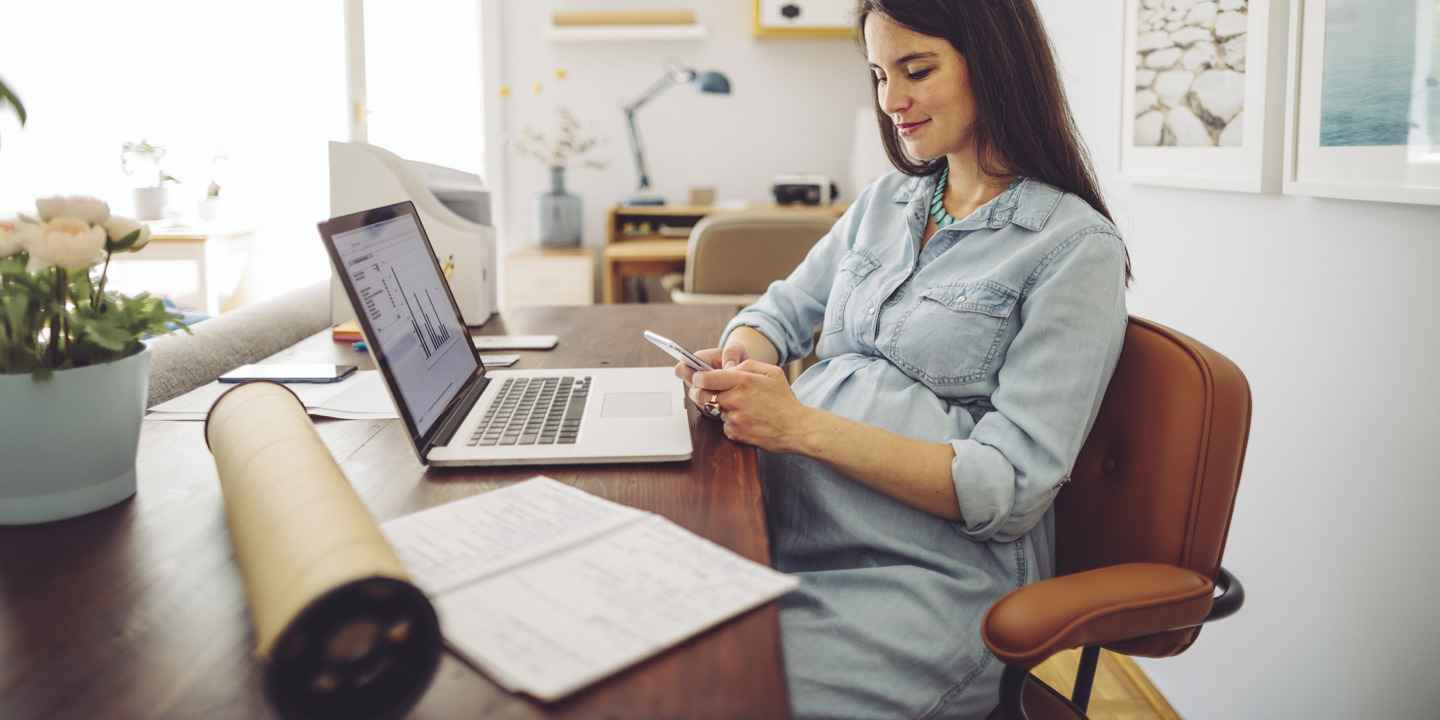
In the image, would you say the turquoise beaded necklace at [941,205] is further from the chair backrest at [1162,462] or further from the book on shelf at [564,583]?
the book on shelf at [564,583]

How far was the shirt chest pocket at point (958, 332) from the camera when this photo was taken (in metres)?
0.99

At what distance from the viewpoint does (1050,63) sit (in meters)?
1.06

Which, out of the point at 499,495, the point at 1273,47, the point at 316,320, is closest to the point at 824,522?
the point at 499,495

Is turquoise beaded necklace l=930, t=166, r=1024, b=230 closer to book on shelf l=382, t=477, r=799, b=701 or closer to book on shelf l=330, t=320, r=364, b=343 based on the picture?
book on shelf l=382, t=477, r=799, b=701

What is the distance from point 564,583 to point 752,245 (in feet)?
6.78

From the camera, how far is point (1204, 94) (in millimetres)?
1585

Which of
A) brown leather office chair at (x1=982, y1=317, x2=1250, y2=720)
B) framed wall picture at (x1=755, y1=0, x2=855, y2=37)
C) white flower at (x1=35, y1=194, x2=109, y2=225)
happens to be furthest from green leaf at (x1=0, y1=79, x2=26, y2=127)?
framed wall picture at (x1=755, y1=0, x2=855, y2=37)

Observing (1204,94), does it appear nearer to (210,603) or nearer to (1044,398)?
(1044,398)

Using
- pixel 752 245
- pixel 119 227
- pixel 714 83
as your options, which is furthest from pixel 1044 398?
pixel 714 83

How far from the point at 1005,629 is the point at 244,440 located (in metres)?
0.61

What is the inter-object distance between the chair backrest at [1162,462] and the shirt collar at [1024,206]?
157 millimetres

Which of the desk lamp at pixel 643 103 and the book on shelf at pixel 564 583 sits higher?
the desk lamp at pixel 643 103

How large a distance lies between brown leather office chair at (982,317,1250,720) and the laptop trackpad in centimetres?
44

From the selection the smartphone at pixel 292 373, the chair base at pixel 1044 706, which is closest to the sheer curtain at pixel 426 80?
the smartphone at pixel 292 373
